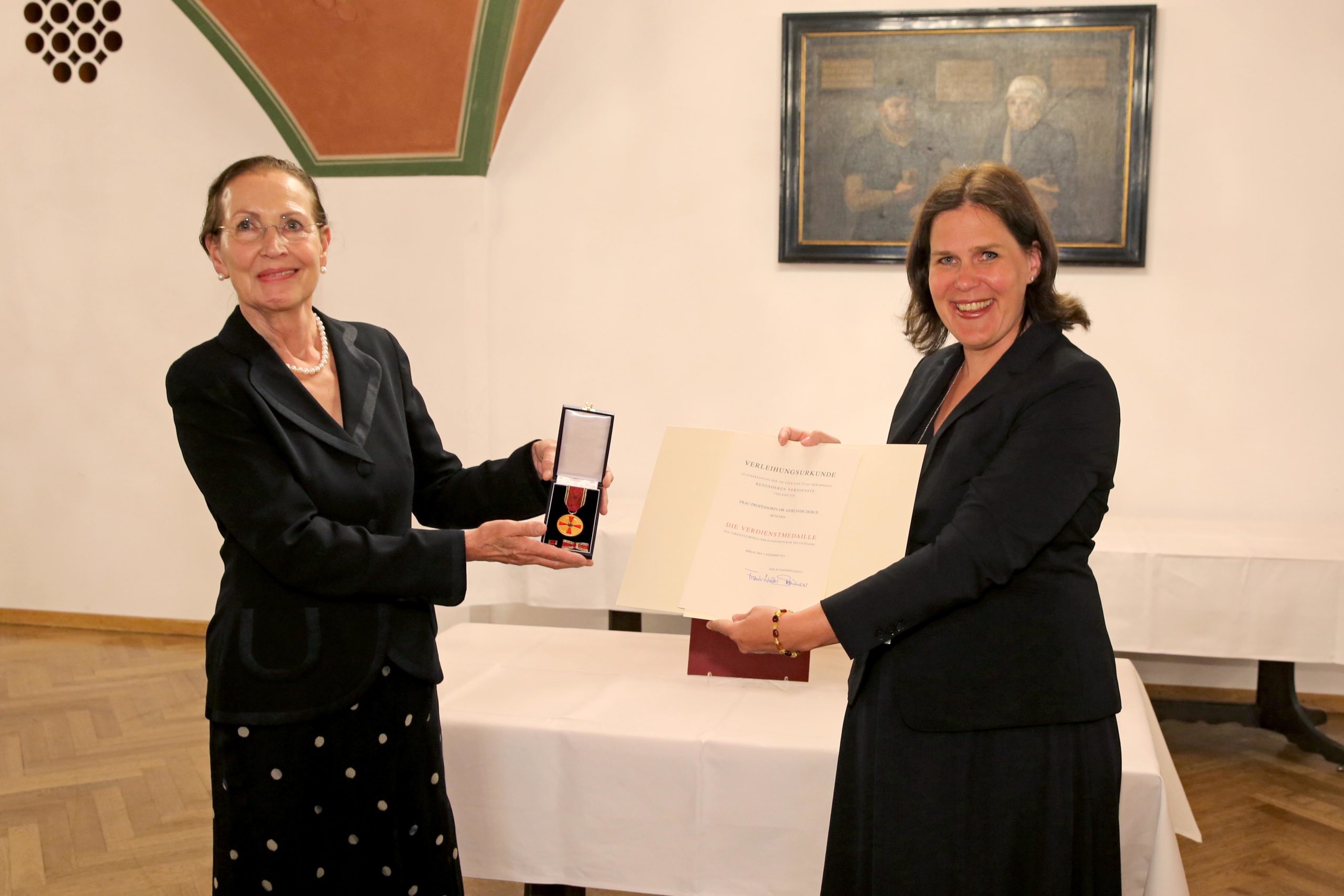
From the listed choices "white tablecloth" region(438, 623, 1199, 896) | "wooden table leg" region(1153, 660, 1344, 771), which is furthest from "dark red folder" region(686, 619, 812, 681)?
"wooden table leg" region(1153, 660, 1344, 771)

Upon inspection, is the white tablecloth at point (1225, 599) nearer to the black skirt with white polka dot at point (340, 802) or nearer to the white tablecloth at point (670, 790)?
the white tablecloth at point (670, 790)

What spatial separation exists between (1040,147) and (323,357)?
4.05 meters

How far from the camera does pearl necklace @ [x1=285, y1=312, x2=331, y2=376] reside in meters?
2.06

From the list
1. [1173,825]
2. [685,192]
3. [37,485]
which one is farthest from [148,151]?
[1173,825]

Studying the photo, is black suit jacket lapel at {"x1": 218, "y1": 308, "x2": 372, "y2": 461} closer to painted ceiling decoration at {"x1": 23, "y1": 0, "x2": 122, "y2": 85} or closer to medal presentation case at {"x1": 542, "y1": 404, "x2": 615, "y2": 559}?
medal presentation case at {"x1": 542, "y1": 404, "x2": 615, "y2": 559}

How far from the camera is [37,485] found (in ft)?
21.1

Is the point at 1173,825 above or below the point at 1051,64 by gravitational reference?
below

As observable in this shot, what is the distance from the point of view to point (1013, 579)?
6.19 feet

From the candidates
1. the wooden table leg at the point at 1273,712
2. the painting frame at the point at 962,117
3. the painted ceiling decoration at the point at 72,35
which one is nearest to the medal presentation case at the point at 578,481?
the wooden table leg at the point at 1273,712

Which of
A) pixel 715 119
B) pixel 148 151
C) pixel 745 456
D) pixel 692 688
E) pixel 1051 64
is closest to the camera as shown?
pixel 745 456

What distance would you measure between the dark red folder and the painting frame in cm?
312

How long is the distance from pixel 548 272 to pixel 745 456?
3650 mm

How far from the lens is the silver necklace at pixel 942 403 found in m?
2.16

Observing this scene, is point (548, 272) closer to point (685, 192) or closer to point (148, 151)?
point (685, 192)
